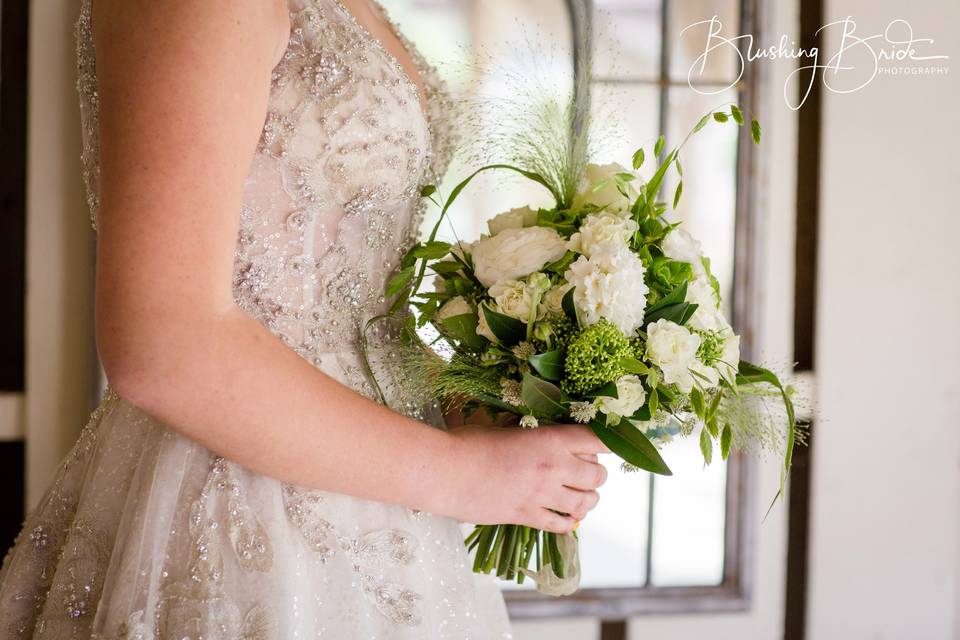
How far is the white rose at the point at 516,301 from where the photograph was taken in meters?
0.87

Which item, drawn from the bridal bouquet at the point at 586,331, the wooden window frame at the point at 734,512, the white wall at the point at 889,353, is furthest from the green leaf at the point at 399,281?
the white wall at the point at 889,353

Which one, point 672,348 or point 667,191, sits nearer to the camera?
point 672,348

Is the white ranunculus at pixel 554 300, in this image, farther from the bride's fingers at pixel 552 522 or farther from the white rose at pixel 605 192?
the bride's fingers at pixel 552 522

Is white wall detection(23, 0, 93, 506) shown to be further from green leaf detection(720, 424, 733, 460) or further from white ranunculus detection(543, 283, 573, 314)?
green leaf detection(720, 424, 733, 460)

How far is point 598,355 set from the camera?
82 centimetres

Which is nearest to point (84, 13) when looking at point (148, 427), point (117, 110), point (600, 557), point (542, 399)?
point (117, 110)

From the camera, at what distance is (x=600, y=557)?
6.24ft

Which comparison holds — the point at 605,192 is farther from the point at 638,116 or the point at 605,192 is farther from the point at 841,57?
the point at 841,57

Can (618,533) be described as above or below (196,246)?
below

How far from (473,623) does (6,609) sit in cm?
53

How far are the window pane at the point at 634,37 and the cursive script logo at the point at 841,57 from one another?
0.08 metres

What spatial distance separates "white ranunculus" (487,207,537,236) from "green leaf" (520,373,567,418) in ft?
0.73

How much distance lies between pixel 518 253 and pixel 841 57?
4.47 ft

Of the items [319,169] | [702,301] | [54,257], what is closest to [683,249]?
[702,301]
